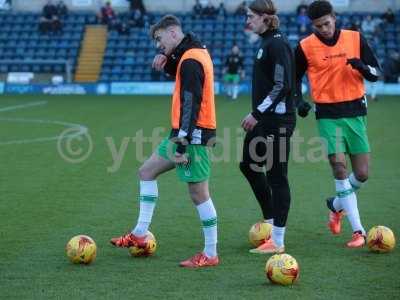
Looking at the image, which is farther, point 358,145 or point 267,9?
point 358,145

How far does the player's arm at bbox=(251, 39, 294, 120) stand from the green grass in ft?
4.19

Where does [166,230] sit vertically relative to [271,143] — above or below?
below

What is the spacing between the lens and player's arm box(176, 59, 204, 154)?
6.40 meters

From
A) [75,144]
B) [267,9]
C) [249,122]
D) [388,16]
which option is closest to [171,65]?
[249,122]

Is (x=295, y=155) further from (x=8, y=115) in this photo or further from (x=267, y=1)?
(x=8, y=115)

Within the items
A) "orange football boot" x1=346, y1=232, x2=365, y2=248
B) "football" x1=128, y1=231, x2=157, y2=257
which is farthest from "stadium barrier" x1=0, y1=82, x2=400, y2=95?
"football" x1=128, y1=231, x2=157, y2=257

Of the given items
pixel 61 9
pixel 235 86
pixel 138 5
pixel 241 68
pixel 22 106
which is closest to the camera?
pixel 22 106

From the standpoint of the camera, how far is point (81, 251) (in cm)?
666

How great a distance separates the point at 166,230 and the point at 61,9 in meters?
29.8

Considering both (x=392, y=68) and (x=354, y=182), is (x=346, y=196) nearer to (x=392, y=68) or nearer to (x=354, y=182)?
(x=354, y=182)

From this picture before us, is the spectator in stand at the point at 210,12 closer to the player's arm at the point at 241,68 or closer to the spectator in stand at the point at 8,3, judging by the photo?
the player's arm at the point at 241,68

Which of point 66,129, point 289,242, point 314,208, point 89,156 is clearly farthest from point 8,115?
point 289,242

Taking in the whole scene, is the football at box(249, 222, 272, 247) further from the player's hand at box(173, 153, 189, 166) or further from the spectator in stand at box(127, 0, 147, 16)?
the spectator in stand at box(127, 0, 147, 16)

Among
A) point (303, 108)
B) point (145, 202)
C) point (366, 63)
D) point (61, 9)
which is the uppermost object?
point (366, 63)
